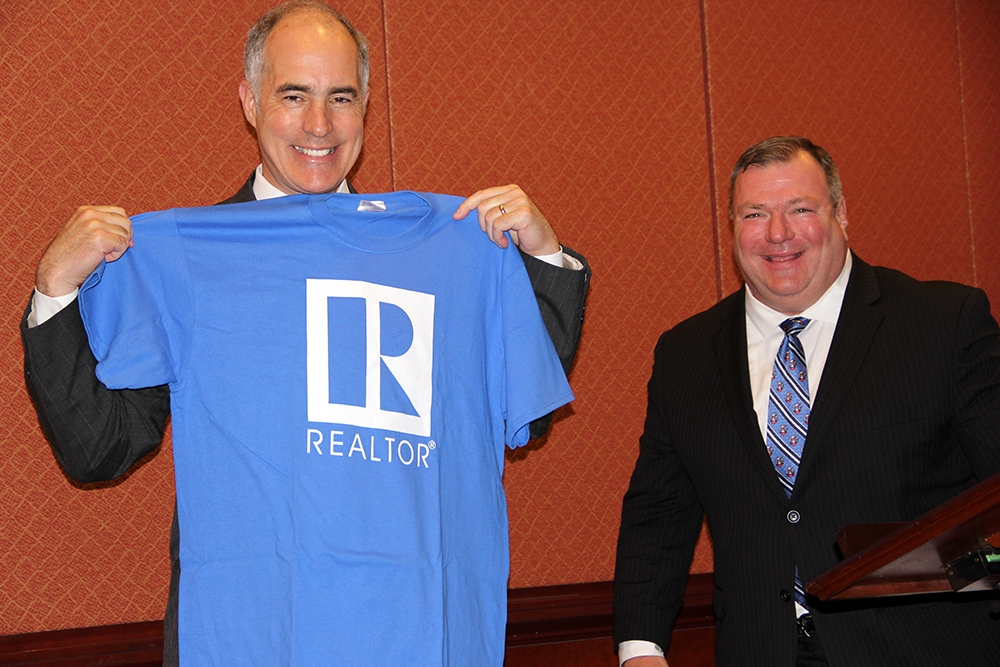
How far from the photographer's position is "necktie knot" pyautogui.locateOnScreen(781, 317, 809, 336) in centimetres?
237

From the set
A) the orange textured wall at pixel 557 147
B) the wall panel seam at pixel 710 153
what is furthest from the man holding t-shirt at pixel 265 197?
the wall panel seam at pixel 710 153

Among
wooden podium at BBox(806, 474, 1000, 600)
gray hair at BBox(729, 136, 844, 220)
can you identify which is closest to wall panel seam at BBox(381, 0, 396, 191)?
gray hair at BBox(729, 136, 844, 220)

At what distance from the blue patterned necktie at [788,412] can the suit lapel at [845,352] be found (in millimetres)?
43

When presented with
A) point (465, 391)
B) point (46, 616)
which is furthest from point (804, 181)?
point (46, 616)

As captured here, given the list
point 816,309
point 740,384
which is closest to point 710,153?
point 816,309

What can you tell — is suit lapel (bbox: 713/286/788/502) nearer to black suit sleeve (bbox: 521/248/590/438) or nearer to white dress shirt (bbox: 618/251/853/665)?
white dress shirt (bbox: 618/251/853/665)

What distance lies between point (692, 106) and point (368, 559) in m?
2.47

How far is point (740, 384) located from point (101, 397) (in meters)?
1.46

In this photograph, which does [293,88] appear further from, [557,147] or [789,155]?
[557,147]

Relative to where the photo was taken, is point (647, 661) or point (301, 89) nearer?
point (301, 89)

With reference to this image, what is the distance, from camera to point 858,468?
2.16 meters

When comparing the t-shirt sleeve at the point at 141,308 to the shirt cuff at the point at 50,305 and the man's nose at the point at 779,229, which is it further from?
the man's nose at the point at 779,229

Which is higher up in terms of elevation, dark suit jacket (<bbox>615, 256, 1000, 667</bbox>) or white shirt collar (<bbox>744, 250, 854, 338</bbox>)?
white shirt collar (<bbox>744, 250, 854, 338</bbox>)

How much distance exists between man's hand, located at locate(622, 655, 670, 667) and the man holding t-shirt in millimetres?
739
